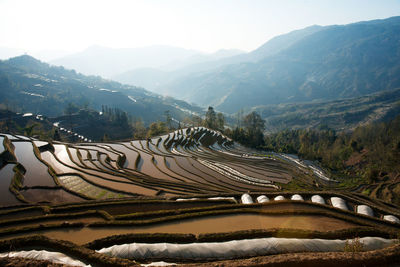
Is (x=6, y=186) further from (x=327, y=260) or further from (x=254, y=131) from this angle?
(x=254, y=131)

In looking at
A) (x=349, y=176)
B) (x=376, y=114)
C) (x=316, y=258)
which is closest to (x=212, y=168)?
(x=316, y=258)

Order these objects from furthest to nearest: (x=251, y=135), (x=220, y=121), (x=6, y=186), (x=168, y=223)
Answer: (x=220, y=121) → (x=251, y=135) → (x=6, y=186) → (x=168, y=223)

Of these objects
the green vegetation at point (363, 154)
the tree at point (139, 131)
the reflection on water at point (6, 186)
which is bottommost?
the green vegetation at point (363, 154)

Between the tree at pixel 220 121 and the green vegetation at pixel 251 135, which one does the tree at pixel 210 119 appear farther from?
the green vegetation at pixel 251 135

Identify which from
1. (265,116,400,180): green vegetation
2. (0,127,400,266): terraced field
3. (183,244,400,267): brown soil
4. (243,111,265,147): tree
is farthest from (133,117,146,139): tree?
(183,244,400,267): brown soil

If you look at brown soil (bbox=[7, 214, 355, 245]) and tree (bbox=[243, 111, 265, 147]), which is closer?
brown soil (bbox=[7, 214, 355, 245])

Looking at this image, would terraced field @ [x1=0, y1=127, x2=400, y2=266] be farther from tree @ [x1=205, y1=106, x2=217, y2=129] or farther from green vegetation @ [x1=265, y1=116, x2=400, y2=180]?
tree @ [x1=205, y1=106, x2=217, y2=129]

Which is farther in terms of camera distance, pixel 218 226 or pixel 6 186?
pixel 6 186

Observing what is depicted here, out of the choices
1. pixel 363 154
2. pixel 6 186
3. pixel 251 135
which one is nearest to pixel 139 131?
pixel 251 135

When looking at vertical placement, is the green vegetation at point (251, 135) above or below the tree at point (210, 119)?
below

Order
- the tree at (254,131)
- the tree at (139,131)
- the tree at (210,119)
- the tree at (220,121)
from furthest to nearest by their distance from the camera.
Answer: the tree at (220,121) → the tree at (210,119) → the tree at (139,131) → the tree at (254,131)

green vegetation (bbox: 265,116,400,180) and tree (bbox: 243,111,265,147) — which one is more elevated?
tree (bbox: 243,111,265,147)

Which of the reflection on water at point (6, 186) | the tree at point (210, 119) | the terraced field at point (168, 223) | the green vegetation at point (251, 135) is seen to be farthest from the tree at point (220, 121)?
the reflection on water at point (6, 186)

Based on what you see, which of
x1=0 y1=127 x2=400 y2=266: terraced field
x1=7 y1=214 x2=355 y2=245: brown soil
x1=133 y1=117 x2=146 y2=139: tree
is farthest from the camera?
x1=133 y1=117 x2=146 y2=139: tree
